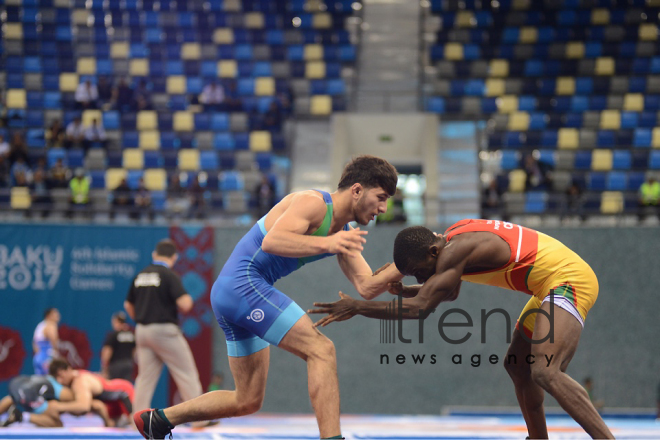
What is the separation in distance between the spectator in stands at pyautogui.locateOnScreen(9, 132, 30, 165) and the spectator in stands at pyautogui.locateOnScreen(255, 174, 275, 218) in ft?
14.4

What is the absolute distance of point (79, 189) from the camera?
12.4 m

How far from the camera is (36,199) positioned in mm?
12703

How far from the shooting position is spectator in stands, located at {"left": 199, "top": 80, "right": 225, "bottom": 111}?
50.7 ft

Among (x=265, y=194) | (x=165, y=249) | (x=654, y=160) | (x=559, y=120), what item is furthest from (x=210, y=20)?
(x=165, y=249)

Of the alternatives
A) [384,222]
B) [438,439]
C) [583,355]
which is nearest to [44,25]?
[384,222]

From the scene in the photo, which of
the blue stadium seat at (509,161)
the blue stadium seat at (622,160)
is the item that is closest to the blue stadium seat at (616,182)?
the blue stadium seat at (622,160)

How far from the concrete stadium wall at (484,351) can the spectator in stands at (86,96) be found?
23.7ft

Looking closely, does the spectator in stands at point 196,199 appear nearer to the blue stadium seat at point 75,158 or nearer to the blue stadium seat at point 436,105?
the blue stadium seat at point 75,158

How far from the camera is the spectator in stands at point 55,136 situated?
46.3 ft

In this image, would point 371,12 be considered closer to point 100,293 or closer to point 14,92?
point 14,92

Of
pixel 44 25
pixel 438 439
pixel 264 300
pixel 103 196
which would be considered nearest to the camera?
pixel 264 300

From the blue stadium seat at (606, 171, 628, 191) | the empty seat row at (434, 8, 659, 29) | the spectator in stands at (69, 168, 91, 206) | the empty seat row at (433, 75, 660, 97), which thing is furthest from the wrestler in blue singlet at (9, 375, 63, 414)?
the empty seat row at (434, 8, 659, 29)

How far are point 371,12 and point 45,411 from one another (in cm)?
1338

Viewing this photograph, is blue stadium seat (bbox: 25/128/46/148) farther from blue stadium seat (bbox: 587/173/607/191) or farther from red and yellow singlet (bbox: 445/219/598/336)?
red and yellow singlet (bbox: 445/219/598/336)
